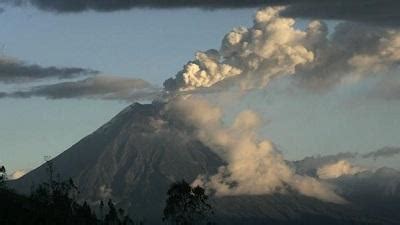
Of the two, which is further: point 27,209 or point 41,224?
point 27,209

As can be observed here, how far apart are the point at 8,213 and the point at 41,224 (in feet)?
43.7

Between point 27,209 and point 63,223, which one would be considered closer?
point 63,223

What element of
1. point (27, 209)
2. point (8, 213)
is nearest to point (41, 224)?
point (8, 213)

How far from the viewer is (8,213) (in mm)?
182000

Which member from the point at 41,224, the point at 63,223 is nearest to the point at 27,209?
the point at 63,223

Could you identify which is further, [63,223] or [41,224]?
[63,223]

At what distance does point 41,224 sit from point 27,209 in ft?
95.4

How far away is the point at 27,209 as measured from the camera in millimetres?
199375

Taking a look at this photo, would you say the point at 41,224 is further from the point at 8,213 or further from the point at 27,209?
the point at 27,209

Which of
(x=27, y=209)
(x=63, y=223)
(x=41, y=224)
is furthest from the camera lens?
(x=27, y=209)

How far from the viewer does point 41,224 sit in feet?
562

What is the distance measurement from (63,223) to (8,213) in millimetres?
11083

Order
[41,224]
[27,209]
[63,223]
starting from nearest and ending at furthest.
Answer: [41,224] → [63,223] → [27,209]

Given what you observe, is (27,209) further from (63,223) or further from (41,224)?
(41,224)
